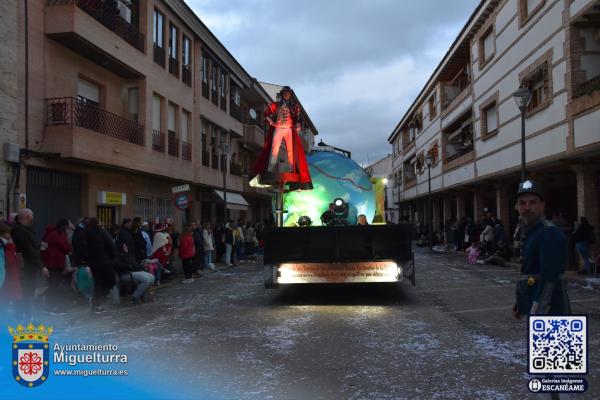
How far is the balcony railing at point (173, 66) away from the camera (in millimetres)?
21562

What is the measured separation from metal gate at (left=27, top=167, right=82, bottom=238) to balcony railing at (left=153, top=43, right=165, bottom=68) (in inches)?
264

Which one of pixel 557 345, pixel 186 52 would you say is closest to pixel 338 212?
Answer: pixel 557 345

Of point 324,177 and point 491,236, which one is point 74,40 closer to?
point 324,177

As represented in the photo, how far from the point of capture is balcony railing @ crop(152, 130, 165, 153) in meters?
19.8

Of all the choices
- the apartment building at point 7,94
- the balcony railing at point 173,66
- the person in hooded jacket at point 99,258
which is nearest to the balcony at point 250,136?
the balcony railing at point 173,66

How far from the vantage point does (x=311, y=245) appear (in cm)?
942

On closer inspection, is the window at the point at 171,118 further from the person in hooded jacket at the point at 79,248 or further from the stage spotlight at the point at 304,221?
the person in hooded jacket at the point at 79,248

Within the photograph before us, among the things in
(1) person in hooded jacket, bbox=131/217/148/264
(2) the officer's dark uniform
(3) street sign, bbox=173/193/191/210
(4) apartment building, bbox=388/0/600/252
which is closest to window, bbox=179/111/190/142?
(3) street sign, bbox=173/193/191/210

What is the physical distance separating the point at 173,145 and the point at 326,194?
1208 cm

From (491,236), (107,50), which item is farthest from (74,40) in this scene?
(491,236)

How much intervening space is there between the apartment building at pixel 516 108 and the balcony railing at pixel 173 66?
1336cm

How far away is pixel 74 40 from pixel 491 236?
623 inches

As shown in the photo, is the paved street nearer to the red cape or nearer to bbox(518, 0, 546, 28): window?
the red cape

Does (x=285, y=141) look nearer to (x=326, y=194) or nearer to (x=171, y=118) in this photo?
(x=326, y=194)
